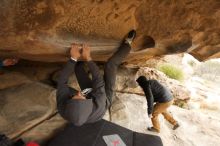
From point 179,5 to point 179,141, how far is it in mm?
2504

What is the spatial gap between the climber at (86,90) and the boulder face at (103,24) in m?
0.15

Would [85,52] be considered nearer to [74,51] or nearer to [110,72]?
[74,51]

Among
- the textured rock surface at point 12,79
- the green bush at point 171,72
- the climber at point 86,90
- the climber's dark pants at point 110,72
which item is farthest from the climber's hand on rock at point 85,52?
the green bush at point 171,72

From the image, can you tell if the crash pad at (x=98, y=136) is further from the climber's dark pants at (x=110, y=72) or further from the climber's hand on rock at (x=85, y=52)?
the climber's hand on rock at (x=85, y=52)

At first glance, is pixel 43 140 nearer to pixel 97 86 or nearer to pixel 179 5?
pixel 97 86

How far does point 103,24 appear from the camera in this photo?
Result: 11.7 feet

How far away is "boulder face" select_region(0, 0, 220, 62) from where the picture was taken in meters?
3.04

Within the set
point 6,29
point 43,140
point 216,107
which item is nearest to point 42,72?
point 43,140

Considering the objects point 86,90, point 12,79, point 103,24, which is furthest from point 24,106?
point 103,24

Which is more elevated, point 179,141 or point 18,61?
point 18,61

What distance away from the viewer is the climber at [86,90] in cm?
316

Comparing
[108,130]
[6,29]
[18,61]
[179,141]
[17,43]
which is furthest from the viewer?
[18,61]

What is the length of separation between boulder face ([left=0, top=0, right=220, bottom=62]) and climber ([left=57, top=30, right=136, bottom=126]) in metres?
0.15

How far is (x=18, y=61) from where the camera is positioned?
543 centimetres
